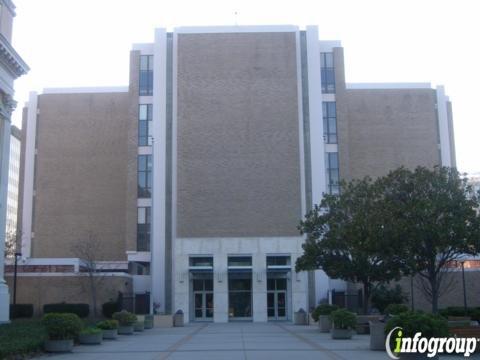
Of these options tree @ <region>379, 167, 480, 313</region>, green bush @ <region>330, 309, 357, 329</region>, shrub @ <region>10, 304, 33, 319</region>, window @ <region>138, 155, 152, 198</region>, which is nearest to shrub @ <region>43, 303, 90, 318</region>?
shrub @ <region>10, 304, 33, 319</region>

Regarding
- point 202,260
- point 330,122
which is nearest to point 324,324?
point 202,260

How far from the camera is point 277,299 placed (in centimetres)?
5766

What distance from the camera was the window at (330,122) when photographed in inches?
2549

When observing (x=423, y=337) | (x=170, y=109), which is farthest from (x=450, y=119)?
(x=423, y=337)

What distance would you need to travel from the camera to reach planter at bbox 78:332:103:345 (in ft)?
95.7

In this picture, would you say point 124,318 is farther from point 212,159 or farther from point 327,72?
point 327,72

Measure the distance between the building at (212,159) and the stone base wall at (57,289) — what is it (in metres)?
0.16

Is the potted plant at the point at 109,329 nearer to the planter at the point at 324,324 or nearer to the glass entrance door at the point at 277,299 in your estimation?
the planter at the point at 324,324

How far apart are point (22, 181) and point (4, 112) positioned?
30998 mm

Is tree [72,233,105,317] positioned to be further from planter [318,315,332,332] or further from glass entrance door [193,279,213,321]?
planter [318,315,332,332]

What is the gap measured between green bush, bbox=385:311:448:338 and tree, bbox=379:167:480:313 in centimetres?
944

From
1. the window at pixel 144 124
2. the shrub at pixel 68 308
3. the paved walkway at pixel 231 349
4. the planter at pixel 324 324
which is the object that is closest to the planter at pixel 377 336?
the paved walkway at pixel 231 349

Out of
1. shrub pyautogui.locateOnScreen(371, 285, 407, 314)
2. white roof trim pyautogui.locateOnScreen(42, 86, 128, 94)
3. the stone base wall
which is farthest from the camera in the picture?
white roof trim pyautogui.locateOnScreen(42, 86, 128, 94)

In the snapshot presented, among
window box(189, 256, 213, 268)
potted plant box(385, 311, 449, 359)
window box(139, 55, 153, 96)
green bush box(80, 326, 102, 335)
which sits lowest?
green bush box(80, 326, 102, 335)
